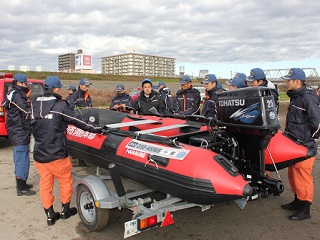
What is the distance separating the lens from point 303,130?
371 centimetres

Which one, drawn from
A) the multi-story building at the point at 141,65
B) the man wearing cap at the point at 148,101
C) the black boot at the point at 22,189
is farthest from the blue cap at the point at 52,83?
the multi-story building at the point at 141,65

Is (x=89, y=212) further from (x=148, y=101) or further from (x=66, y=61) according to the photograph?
(x=66, y=61)

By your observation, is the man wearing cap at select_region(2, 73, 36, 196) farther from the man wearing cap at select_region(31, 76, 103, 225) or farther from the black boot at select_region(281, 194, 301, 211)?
the black boot at select_region(281, 194, 301, 211)

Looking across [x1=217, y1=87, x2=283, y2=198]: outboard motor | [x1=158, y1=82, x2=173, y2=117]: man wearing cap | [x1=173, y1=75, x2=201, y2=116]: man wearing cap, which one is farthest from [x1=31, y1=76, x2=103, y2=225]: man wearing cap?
[x1=173, y1=75, x2=201, y2=116]: man wearing cap

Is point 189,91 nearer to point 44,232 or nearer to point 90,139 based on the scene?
point 90,139

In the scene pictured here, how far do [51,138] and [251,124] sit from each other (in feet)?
7.52

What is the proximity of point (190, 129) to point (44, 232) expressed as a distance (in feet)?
7.69

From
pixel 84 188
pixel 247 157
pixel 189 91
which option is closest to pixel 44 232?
pixel 84 188

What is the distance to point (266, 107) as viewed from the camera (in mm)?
3131

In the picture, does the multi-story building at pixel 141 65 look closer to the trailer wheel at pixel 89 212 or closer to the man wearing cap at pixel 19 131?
the man wearing cap at pixel 19 131

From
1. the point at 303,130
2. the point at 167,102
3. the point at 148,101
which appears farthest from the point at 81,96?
the point at 303,130

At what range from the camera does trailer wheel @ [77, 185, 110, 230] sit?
3.37 m

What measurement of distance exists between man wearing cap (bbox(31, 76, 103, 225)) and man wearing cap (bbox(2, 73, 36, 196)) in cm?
117

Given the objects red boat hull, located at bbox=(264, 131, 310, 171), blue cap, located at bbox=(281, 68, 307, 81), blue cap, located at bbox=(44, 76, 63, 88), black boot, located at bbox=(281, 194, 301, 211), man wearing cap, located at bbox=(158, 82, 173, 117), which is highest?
blue cap, located at bbox=(281, 68, 307, 81)
